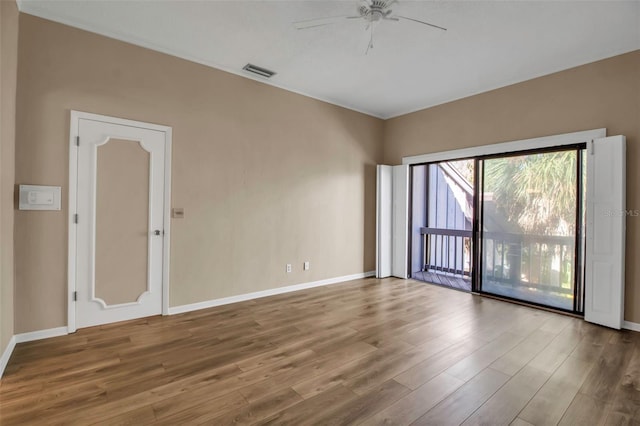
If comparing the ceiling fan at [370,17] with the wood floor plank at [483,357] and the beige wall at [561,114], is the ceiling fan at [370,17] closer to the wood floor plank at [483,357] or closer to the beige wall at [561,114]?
the beige wall at [561,114]

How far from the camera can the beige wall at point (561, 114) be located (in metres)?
3.22

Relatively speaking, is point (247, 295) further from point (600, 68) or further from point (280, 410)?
point (600, 68)

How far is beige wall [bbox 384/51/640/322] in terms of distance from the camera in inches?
127

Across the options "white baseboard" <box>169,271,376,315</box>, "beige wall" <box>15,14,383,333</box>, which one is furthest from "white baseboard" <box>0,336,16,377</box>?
"white baseboard" <box>169,271,376,315</box>

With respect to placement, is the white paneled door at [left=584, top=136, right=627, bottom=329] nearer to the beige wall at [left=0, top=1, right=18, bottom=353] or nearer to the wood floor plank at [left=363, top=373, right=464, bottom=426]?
the wood floor plank at [left=363, top=373, right=464, bottom=426]

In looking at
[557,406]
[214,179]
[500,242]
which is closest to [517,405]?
[557,406]

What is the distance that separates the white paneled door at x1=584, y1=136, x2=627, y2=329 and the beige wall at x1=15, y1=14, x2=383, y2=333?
122 inches

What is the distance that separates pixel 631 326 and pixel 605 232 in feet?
3.38

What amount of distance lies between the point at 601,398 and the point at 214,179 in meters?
4.09

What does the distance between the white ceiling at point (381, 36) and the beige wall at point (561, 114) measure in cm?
17

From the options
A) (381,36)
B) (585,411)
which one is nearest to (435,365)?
(585,411)

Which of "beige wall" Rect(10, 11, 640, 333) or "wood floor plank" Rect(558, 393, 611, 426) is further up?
"beige wall" Rect(10, 11, 640, 333)

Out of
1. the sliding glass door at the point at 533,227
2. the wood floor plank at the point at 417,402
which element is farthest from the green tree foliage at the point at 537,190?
the wood floor plank at the point at 417,402

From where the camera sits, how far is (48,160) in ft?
9.27
